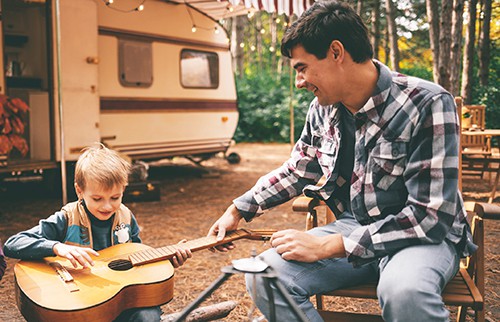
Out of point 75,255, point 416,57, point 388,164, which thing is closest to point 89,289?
point 75,255

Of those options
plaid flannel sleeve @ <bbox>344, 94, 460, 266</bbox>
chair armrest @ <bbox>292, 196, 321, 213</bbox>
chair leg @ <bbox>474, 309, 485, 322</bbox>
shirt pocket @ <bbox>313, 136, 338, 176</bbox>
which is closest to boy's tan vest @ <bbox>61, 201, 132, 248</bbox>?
chair armrest @ <bbox>292, 196, 321, 213</bbox>

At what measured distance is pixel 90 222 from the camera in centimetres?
237

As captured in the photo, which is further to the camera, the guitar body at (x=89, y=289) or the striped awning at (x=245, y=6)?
the striped awning at (x=245, y=6)

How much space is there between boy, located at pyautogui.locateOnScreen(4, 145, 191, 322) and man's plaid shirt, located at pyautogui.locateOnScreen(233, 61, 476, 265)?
2.54ft

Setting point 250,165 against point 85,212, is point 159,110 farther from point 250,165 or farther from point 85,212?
point 85,212

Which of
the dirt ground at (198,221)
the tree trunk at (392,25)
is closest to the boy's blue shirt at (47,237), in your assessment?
the dirt ground at (198,221)

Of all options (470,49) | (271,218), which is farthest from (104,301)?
(470,49)

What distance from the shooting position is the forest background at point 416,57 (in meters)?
9.11

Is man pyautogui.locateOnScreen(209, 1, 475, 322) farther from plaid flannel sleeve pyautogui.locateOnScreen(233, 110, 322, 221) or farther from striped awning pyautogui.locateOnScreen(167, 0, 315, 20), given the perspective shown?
striped awning pyautogui.locateOnScreen(167, 0, 315, 20)

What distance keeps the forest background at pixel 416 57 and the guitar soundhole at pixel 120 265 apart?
546 cm

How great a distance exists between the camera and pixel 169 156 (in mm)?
8648

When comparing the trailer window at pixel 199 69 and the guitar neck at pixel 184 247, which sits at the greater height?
the trailer window at pixel 199 69

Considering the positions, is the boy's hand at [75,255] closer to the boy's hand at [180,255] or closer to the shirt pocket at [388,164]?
the boy's hand at [180,255]

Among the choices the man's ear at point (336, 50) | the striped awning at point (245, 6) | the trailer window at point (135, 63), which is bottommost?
the man's ear at point (336, 50)
